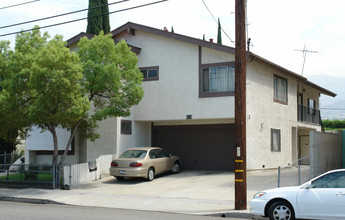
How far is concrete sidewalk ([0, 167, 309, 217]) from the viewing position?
542 inches

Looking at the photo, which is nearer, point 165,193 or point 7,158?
point 165,193

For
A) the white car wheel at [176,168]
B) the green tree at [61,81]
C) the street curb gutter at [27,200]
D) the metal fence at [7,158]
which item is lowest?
the street curb gutter at [27,200]

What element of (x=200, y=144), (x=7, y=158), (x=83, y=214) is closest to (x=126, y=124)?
(x=200, y=144)

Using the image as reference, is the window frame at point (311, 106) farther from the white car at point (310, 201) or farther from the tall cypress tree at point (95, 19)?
the white car at point (310, 201)

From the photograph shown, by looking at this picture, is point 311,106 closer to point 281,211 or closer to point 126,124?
point 126,124

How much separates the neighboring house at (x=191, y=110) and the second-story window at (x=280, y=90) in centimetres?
11

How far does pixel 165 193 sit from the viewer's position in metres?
16.2

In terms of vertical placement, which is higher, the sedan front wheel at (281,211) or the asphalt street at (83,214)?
the sedan front wheel at (281,211)

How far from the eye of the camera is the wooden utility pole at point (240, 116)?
41.4ft

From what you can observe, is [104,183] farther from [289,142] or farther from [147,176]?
[289,142]

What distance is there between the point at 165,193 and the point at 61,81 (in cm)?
568

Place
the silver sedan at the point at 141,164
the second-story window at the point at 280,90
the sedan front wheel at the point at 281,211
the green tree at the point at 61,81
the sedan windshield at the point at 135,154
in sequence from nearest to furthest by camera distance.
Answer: the sedan front wheel at the point at 281,211 → the green tree at the point at 61,81 → the silver sedan at the point at 141,164 → the sedan windshield at the point at 135,154 → the second-story window at the point at 280,90

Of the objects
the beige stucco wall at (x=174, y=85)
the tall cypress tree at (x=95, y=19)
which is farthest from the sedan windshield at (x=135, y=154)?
the tall cypress tree at (x=95, y=19)

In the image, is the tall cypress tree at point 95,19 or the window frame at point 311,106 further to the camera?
the tall cypress tree at point 95,19
